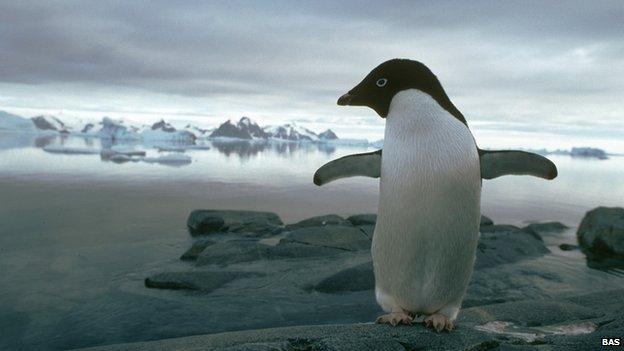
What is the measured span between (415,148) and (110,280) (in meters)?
6.43

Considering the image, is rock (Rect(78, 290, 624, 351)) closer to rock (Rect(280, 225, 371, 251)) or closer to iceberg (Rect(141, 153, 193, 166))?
rock (Rect(280, 225, 371, 251))

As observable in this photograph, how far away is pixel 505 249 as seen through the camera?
9727 mm

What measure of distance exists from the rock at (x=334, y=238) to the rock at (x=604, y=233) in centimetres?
602

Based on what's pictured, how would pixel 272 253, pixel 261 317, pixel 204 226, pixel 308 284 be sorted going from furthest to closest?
pixel 204 226, pixel 272 253, pixel 308 284, pixel 261 317

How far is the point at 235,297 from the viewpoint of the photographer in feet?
22.4

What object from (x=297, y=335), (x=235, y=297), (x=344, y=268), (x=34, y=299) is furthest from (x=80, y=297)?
(x=297, y=335)

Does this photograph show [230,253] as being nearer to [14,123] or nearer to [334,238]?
[334,238]

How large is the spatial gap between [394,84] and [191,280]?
4.99m

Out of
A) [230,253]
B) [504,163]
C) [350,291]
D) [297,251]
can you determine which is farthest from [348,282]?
[504,163]

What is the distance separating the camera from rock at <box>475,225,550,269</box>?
9.07 meters

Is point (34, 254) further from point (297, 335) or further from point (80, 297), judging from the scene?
point (297, 335)

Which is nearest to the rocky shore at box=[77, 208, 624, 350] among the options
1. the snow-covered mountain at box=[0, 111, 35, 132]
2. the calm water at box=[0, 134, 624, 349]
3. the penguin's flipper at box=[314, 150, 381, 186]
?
the calm water at box=[0, 134, 624, 349]

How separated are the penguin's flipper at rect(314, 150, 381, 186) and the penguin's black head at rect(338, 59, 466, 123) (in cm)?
37

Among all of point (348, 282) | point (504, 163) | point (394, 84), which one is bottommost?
point (348, 282)
